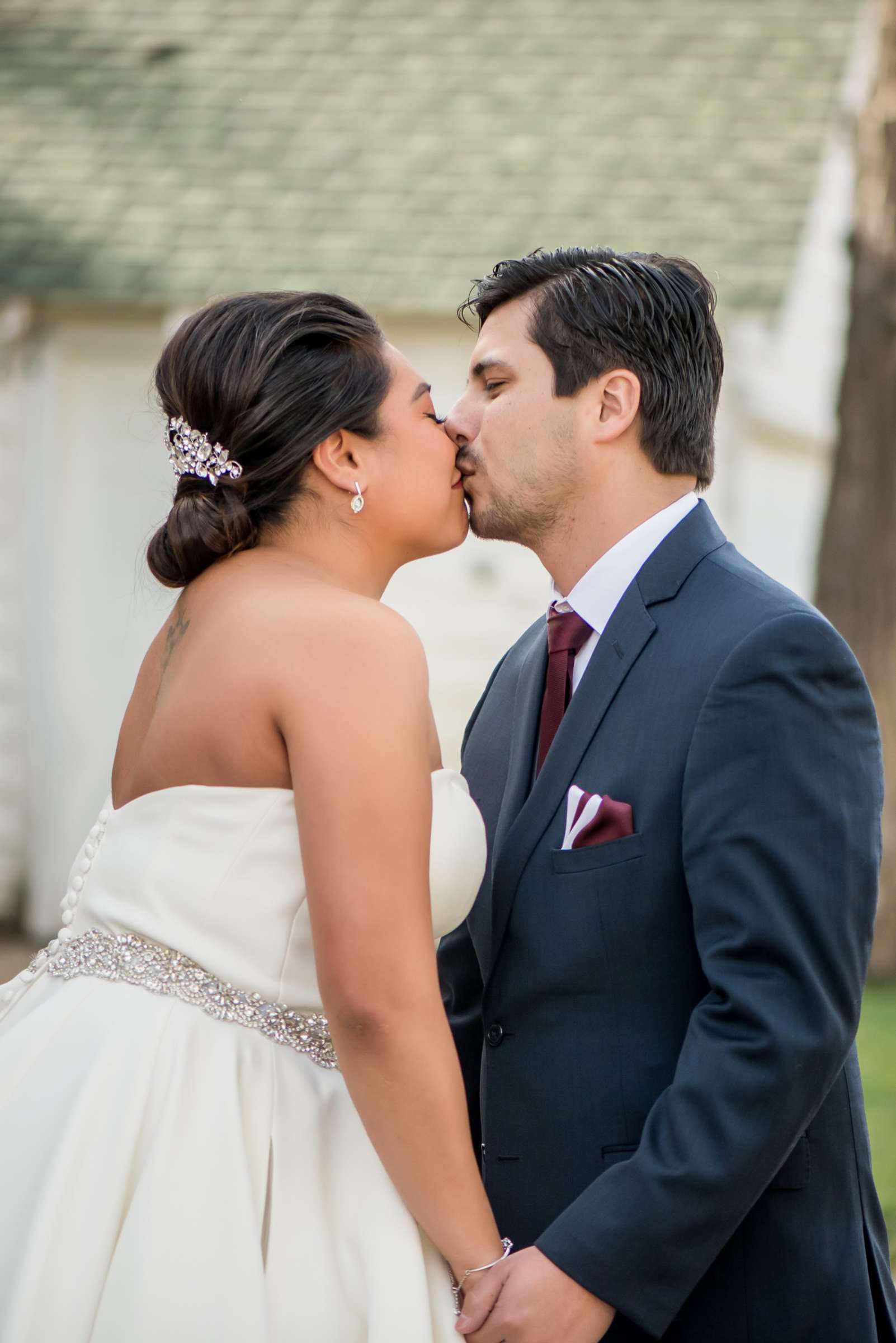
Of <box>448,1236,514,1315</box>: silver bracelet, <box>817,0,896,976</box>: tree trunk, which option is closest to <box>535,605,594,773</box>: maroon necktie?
<box>448,1236,514,1315</box>: silver bracelet

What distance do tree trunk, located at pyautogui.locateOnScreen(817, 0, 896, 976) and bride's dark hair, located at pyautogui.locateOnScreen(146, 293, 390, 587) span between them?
5743 mm

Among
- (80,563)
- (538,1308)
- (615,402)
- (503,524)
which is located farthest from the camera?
(80,563)

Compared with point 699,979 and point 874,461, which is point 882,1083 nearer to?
point 874,461

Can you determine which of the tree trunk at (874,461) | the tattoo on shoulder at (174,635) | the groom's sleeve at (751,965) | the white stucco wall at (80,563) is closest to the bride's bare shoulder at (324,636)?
the tattoo on shoulder at (174,635)

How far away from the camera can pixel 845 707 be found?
7.57ft

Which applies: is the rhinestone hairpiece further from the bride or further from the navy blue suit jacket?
the navy blue suit jacket

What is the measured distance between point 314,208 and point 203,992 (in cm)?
658

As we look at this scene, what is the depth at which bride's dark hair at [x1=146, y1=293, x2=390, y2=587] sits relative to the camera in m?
2.57

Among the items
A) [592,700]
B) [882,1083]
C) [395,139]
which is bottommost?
[882,1083]

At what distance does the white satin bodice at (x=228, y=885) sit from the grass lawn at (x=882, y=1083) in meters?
2.69

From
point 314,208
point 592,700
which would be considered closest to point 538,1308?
point 592,700

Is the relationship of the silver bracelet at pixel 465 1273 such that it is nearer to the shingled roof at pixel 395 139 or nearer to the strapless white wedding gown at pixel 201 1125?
the strapless white wedding gown at pixel 201 1125

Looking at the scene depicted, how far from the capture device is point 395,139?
8.41 meters

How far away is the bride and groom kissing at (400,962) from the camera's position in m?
2.21
